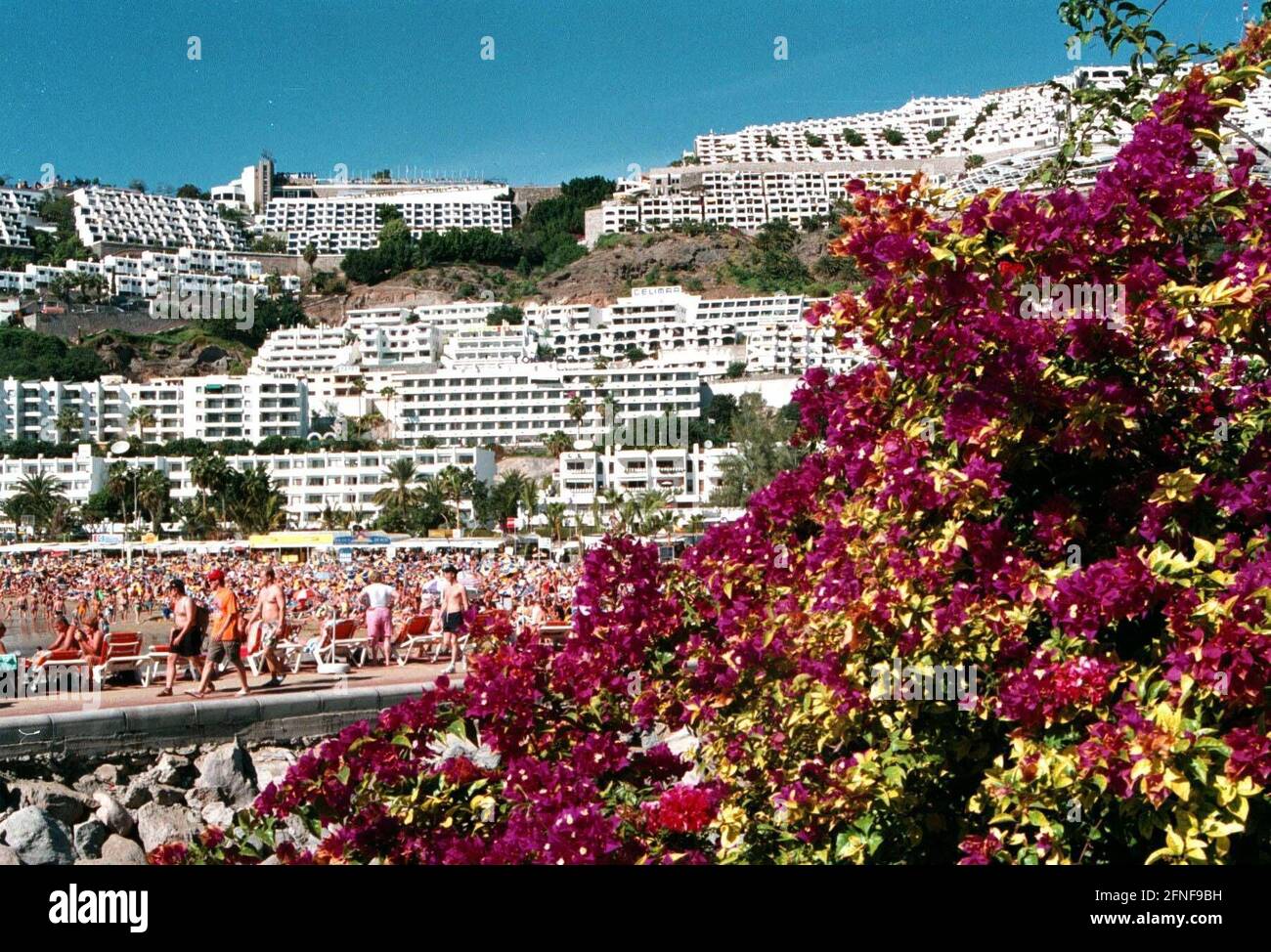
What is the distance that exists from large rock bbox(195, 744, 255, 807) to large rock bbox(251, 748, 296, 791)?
8 centimetres

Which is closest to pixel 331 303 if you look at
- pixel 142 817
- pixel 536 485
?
pixel 536 485

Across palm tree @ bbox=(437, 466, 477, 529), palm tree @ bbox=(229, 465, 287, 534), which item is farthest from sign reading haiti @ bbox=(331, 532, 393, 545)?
palm tree @ bbox=(229, 465, 287, 534)

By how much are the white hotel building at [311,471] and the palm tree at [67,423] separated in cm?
1033

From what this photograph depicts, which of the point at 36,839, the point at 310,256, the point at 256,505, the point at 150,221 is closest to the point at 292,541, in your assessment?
the point at 256,505

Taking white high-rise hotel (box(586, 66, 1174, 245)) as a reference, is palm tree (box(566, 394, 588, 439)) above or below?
below

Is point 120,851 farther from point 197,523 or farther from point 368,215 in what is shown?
point 368,215

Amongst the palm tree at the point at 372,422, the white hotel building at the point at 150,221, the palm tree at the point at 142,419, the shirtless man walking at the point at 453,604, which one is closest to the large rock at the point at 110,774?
the shirtless man walking at the point at 453,604

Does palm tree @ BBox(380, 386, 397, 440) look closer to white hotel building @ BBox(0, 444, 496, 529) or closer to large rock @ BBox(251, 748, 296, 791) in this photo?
white hotel building @ BBox(0, 444, 496, 529)

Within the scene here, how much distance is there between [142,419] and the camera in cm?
10775

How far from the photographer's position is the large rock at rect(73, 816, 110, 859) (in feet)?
28.5

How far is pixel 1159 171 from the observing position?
3.91 metres

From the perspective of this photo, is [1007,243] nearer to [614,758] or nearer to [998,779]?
[998,779]

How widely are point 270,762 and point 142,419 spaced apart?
104 meters

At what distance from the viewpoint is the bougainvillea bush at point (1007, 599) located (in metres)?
3.48
